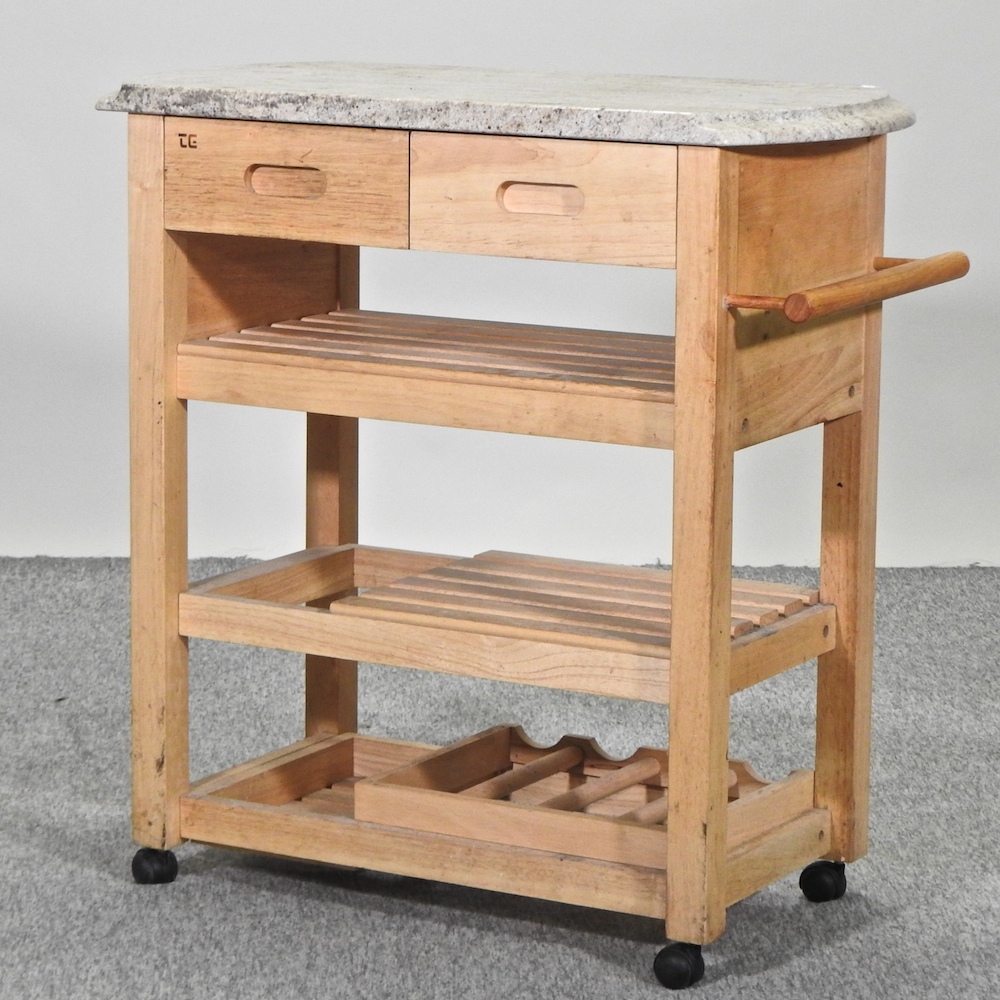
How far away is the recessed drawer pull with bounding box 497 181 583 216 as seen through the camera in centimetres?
195

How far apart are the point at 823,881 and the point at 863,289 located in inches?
28.3

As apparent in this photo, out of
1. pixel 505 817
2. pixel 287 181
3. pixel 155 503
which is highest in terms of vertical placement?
pixel 287 181

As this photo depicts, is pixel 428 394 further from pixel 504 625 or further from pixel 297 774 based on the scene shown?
pixel 297 774

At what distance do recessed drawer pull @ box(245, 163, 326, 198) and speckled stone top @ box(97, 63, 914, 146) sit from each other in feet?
0.20

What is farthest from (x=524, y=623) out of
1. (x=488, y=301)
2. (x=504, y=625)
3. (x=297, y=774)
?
(x=488, y=301)

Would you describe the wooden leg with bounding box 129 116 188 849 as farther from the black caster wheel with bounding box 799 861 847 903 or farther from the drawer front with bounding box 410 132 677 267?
the black caster wheel with bounding box 799 861 847 903

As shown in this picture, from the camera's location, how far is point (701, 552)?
6.32 feet

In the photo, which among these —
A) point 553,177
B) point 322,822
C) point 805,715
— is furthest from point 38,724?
point 553,177

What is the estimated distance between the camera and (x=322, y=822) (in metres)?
2.20

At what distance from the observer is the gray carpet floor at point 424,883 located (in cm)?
206

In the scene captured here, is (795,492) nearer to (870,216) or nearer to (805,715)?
(805,715)

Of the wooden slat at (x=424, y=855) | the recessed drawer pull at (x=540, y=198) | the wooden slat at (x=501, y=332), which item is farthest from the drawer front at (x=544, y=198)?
the wooden slat at (x=424, y=855)

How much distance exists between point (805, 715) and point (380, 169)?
127 cm

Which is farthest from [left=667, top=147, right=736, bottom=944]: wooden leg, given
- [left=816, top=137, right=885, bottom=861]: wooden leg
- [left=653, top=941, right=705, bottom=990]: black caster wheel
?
[left=816, top=137, right=885, bottom=861]: wooden leg
